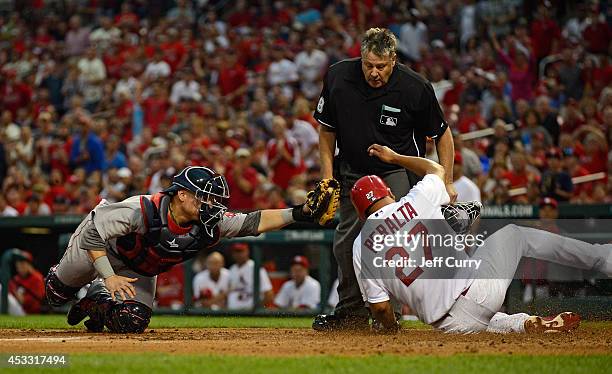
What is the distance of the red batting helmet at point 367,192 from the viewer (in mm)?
7387

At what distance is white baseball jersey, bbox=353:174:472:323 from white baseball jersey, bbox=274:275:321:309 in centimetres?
461

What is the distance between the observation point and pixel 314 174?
13773 millimetres

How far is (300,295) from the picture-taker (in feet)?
40.1

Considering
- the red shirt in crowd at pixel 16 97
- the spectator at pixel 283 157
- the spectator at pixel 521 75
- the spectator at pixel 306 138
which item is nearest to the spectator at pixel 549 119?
the spectator at pixel 521 75

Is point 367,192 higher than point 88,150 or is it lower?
lower

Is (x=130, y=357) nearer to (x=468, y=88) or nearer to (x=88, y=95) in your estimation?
(x=468, y=88)

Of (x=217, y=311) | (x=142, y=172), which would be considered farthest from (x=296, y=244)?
(x=142, y=172)

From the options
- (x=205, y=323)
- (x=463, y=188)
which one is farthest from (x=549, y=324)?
(x=463, y=188)

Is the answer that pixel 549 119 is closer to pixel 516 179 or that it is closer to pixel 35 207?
pixel 516 179

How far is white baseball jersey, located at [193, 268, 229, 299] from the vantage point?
12453 millimetres

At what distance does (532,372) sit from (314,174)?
27.1ft

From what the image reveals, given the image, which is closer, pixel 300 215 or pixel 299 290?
pixel 300 215

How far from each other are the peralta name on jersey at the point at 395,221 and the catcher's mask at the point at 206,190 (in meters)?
1.14

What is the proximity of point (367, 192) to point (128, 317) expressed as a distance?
2050 mm
